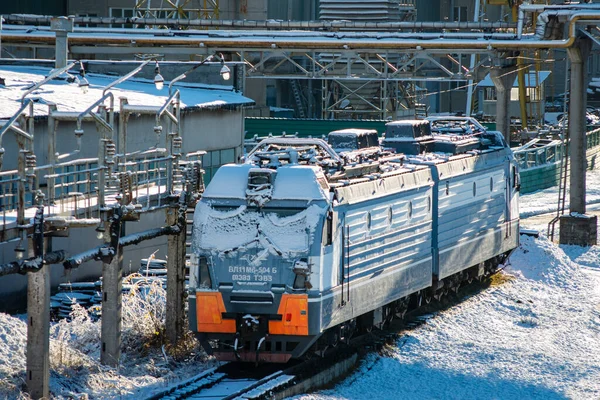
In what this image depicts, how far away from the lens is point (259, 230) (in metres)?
17.7

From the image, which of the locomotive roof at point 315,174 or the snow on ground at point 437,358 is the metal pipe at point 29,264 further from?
the locomotive roof at point 315,174

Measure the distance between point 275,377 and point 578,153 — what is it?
54.9ft

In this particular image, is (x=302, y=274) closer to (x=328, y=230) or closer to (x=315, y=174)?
(x=328, y=230)

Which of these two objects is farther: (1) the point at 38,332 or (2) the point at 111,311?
(2) the point at 111,311

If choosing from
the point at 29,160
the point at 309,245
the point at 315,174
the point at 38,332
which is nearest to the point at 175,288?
the point at 309,245

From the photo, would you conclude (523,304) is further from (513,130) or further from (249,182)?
(513,130)

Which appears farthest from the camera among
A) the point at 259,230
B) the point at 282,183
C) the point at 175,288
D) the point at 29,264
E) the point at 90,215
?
the point at 175,288

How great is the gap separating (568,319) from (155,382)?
33.4ft

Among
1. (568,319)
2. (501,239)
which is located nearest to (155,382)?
(568,319)

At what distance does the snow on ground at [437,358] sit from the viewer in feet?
57.5

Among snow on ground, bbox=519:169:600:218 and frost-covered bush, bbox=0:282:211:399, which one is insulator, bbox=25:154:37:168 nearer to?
frost-covered bush, bbox=0:282:211:399

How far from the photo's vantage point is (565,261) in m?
29.1

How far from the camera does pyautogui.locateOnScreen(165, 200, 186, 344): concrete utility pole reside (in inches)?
782

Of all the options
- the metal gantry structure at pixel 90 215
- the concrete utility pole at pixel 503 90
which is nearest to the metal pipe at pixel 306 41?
the concrete utility pole at pixel 503 90
